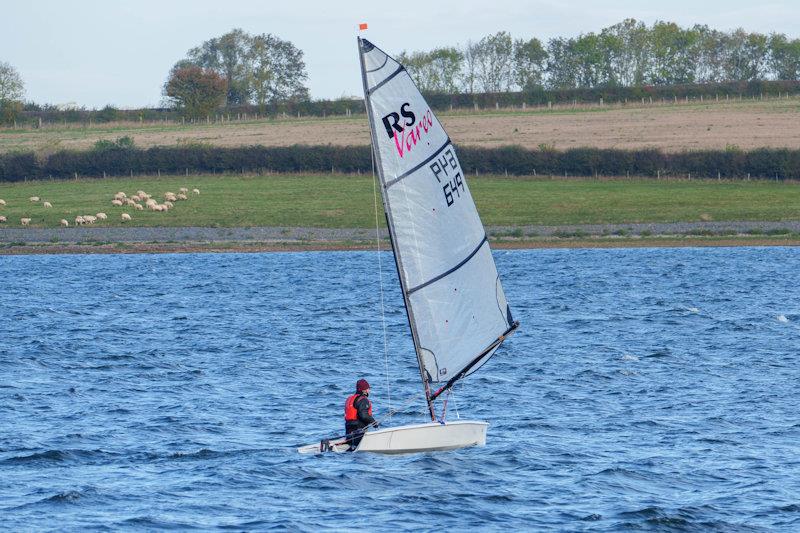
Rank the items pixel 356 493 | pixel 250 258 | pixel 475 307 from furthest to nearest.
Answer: pixel 250 258 < pixel 475 307 < pixel 356 493

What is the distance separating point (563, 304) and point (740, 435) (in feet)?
99.8

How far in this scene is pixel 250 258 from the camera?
8575cm

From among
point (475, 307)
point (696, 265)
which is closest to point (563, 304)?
point (696, 265)

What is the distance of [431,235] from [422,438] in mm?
4523

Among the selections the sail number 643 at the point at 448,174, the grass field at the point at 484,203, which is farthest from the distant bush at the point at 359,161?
the sail number 643 at the point at 448,174

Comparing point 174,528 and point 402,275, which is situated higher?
point 402,275

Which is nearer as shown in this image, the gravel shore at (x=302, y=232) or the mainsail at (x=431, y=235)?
A: the mainsail at (x=431, y=235)

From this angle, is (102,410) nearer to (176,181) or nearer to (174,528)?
(174,528)

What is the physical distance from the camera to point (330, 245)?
8700 cm

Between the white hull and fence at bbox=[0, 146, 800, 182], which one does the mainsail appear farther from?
fence at bbox=[0, 146, 800, 182]

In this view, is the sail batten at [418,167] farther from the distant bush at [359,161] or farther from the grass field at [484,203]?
the distant bush at [359,161]

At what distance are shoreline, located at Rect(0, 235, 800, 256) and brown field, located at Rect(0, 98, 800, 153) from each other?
2782cm

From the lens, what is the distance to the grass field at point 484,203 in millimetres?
90500

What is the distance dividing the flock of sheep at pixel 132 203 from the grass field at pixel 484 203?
1.75ft
